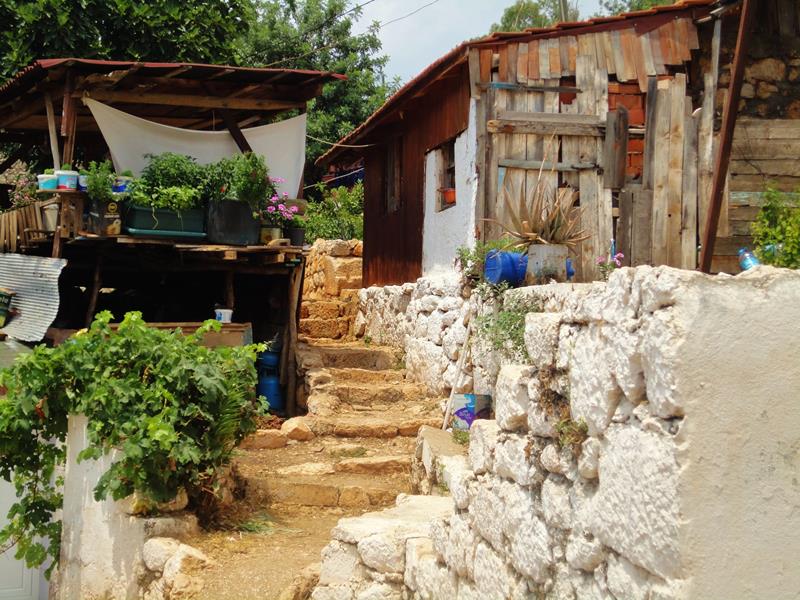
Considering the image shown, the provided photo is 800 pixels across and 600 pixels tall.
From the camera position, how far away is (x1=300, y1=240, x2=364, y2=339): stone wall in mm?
15391

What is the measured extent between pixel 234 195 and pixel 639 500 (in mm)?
8567

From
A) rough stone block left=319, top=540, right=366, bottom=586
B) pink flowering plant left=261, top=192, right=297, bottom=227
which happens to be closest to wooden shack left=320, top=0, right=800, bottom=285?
pink flowering plant left=261, top=192, right=297, bottom=227

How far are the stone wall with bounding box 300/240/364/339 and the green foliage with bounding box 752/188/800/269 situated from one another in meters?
8.18

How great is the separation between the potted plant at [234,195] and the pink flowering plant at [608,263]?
4147 mm

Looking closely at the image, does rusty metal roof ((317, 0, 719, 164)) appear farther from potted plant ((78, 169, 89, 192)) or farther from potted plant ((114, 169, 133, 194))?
potted plant ((78, 169, 89, 192))

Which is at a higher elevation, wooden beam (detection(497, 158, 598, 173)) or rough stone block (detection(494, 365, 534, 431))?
wooden beam (detection(497, 158, 598, 173))

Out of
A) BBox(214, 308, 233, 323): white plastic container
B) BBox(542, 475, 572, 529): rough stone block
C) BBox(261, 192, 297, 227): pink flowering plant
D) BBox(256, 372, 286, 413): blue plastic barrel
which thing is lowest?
BBox(256, 372, 286, 413): blue plastic barrel

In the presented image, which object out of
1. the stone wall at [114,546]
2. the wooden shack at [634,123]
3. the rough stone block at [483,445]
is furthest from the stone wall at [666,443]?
the wooden shack at [634,123]

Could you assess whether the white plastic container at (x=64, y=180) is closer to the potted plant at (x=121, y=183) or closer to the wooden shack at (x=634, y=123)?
the potted plant at (x=121, y=183)

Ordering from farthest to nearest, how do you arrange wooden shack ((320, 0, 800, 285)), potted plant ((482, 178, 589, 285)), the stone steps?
the stone steps, wooden shack ((320, 0, 800, 285)), potted plant ((482, 178, 589, 285))

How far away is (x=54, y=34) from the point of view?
13.4 meters

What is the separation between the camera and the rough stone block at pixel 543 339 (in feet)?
11.1

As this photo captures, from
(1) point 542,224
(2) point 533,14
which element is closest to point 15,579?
(1) point 542,224

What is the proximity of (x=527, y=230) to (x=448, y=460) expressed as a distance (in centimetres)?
231
